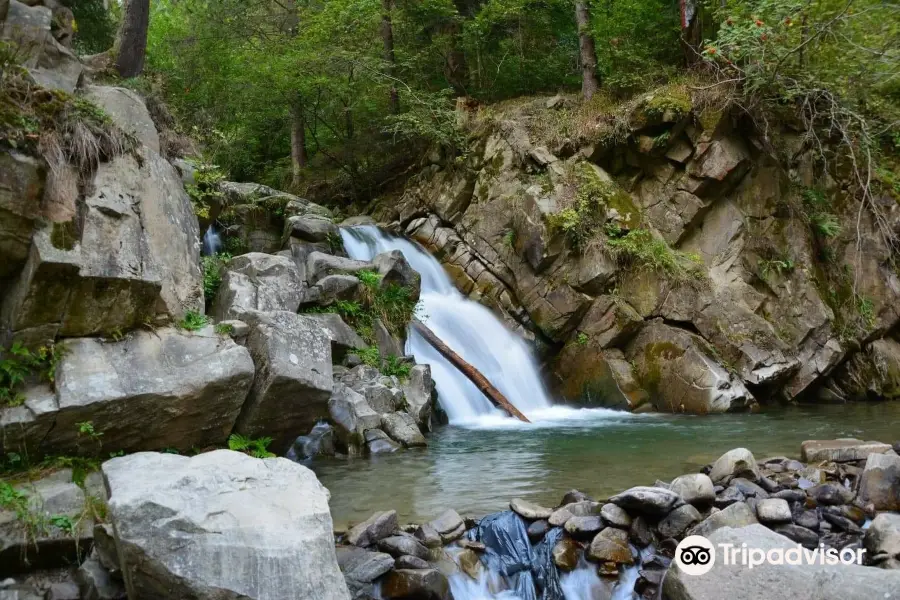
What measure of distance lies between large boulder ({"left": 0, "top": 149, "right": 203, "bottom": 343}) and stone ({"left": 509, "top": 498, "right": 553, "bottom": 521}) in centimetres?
386

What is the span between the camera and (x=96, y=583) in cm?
439

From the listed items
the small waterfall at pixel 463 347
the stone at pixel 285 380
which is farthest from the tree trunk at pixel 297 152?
the stone at pixel 285 380

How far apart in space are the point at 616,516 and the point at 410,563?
183 centimetres

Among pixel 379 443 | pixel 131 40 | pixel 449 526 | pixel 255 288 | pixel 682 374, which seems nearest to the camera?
pixel 449 526

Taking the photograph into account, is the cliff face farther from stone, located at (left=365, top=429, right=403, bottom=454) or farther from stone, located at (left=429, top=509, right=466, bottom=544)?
stone, located at (left=429, top=509, right=466, bottom=544)

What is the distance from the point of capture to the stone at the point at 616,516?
548 cm

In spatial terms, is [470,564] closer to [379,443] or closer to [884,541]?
[884,541]

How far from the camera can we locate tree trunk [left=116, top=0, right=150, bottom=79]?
10545 mm

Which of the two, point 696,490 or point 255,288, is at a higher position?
point 255,288

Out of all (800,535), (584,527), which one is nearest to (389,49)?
(584,527)

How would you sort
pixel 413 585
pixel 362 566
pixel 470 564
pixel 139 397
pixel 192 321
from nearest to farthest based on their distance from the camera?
pixel 413 585 < pixel 362 566 < pixel 470 564 < pixel 139 397 < pixel 192 321

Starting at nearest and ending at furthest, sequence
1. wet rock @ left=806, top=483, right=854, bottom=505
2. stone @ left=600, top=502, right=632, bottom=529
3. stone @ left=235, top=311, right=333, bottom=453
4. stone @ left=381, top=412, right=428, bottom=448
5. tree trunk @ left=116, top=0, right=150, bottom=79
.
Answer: stone @ left=600, top=502, right=632, bottom=529
wet rock @ left=806, top=483, right=854, bottom=505
stone @ left=235, top=311, right=333, bottom=453
stone @ left=381, top=412, right=428, bottom=448
tree trunk @ left=116, top=0, right=150, bottom=79

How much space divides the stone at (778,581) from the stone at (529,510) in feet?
4.33

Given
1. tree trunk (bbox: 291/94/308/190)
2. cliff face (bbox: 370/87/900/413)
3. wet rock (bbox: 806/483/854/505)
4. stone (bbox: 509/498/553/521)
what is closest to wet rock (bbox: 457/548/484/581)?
stone (bbox: 509/498/553/521)
